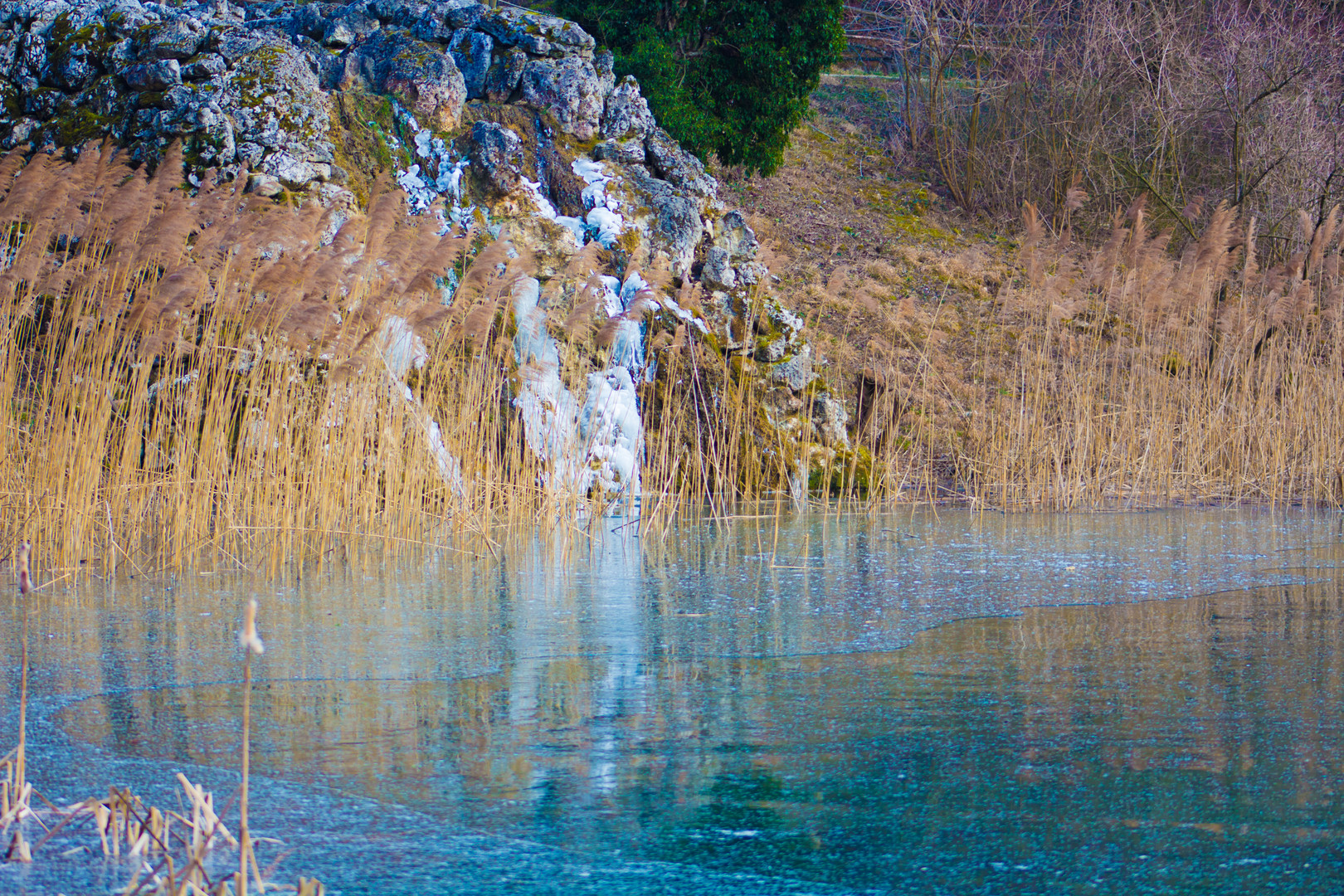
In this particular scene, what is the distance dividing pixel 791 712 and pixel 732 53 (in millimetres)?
10272

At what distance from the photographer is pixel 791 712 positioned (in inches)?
94.7

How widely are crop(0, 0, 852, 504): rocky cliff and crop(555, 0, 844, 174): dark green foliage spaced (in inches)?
121

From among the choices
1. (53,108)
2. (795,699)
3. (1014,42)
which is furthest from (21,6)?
(1014,42)

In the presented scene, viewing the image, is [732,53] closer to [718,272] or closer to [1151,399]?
[718,272]

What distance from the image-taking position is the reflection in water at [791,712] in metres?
1.71

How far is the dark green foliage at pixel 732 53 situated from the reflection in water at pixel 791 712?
809cm

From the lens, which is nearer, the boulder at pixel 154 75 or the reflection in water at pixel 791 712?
the reflection in water at pixel 791 712

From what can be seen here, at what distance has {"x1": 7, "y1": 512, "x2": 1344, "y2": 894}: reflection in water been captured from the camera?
1.71m

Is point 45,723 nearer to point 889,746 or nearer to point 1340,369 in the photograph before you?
point 889,746

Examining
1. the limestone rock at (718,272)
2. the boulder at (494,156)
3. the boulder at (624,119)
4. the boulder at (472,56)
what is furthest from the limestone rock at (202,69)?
the limestone rock at (718,272)

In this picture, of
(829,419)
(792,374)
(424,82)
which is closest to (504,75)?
(424,82)

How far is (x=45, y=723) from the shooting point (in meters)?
2.30

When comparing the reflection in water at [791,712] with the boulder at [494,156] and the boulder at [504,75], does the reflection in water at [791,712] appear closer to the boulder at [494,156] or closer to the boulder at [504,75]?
the boulder at [494,156]

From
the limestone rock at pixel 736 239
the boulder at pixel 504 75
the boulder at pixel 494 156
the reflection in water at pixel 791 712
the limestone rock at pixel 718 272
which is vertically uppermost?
the boulder at pixel 504 75
